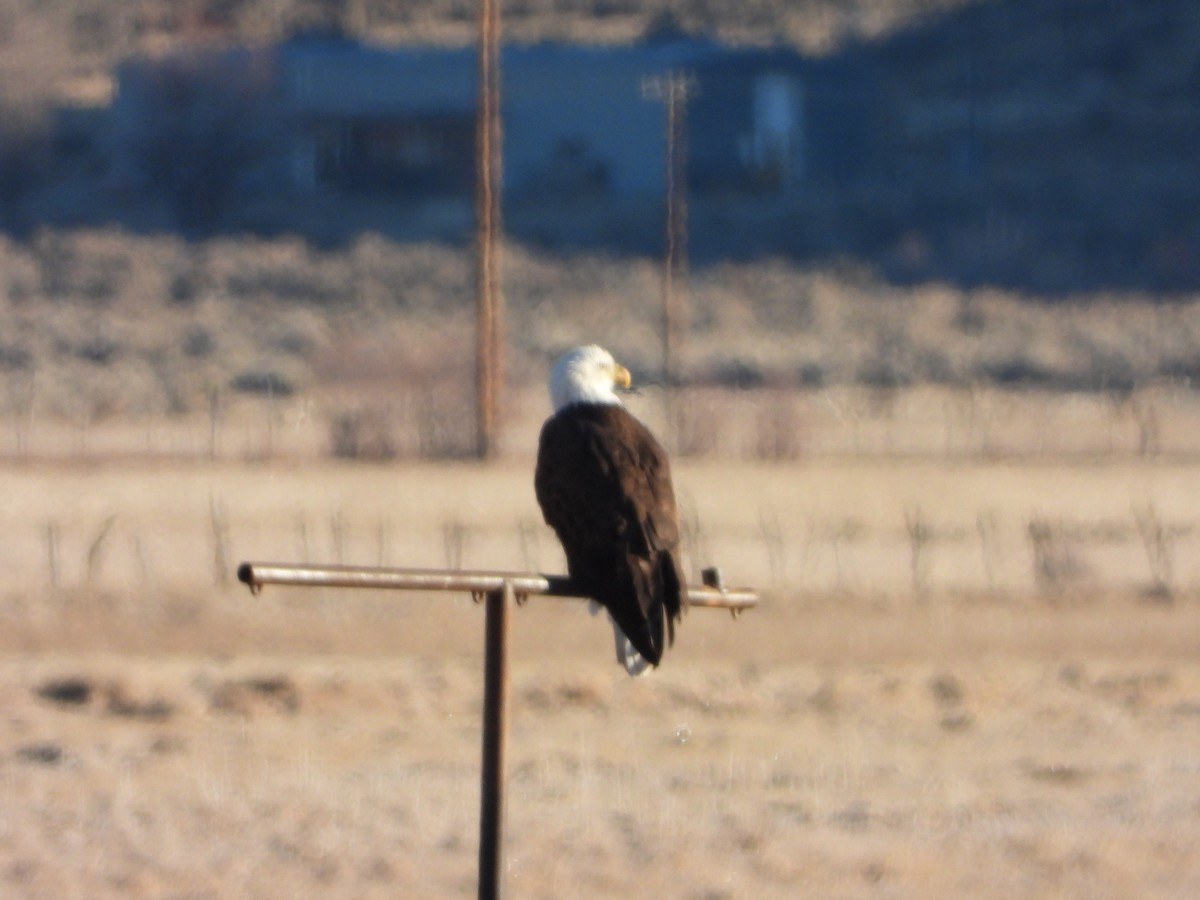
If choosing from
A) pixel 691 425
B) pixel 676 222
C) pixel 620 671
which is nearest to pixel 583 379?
pixel 620 671

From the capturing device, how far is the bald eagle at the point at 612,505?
5.35 metres

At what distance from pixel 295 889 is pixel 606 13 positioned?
190 feet

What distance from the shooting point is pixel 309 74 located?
5262 centimetres

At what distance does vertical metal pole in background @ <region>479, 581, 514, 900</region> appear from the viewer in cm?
402

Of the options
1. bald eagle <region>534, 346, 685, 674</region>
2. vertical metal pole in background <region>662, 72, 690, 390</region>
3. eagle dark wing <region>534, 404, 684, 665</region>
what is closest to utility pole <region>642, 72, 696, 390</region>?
vertical metal pole in background <region>662, 72, 690, 390</region>

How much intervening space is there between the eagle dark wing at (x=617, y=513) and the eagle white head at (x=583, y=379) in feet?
0.31

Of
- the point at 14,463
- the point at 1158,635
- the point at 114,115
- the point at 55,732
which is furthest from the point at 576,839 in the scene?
the point at 114,115

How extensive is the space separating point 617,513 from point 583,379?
794 millimetres

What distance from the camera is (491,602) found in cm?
402

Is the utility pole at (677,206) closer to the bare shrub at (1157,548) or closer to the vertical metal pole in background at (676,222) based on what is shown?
the vertical metal pole in background at (676,222)

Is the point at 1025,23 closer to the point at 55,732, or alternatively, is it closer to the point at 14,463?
the point at 14,463

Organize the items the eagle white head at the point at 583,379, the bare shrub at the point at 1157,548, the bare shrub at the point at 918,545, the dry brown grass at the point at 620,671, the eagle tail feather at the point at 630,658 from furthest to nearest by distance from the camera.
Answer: the bare shrub at the point at 918,545
the bare shrub at the point at 1157,548
the dry brown grass at the point at 620,671
the eagle white head at the point at 583,379
the eagle tail feather at the point at 630,658

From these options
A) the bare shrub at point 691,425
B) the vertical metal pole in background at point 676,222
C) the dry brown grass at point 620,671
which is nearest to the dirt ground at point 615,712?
the dry brown grass at point 620,671

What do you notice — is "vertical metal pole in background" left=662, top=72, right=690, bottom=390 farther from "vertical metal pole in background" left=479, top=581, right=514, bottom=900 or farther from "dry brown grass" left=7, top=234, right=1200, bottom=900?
"vertical metal pole in background" left=479, top=581, right=514, bottom=900
